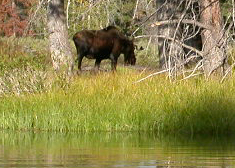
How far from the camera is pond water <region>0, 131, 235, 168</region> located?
36.3 feet

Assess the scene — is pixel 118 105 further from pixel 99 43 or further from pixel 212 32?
pixel 99 43

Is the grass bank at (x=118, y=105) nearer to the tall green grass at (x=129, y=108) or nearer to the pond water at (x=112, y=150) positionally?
the tall green grass at (x=129, y=108)

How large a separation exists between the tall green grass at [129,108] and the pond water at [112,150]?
1.61 ft

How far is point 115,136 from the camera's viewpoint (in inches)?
612

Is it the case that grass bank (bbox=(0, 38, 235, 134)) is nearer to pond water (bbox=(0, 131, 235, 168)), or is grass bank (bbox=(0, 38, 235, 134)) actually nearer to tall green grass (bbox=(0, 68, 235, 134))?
tall green grass (bbox=(0, 68, 235, 134))

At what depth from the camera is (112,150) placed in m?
13.0

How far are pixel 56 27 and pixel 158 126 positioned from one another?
34.1 feet

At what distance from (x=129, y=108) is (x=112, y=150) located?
11.4 feet

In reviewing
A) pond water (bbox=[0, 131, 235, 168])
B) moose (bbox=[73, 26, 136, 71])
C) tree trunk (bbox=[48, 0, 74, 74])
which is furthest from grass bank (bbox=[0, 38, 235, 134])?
moose (bbox=[73, 26, 136, 71])

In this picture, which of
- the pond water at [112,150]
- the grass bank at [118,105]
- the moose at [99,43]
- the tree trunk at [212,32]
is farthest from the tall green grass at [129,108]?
the moose at [99,43]

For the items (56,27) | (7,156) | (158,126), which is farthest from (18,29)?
(7,156)

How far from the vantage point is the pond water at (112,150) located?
11070 millimetres

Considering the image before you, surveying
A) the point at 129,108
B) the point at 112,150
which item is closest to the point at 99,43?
the point at 129,108

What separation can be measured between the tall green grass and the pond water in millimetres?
491
